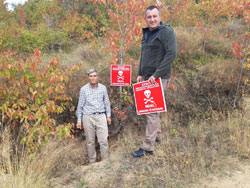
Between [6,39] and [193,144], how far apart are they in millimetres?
6617

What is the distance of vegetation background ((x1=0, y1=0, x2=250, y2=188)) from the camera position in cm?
283

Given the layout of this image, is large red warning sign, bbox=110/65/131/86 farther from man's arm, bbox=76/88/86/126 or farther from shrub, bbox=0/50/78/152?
shrub, bbox=0/50/78/152

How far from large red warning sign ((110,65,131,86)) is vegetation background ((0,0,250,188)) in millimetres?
382

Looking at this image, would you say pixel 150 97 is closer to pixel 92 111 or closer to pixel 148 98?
pixel 148 98

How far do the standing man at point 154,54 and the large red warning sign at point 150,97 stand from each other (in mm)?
95

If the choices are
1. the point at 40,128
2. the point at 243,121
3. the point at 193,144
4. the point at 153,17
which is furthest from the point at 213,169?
the point at 40,128

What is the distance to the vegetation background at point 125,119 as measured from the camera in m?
2.83

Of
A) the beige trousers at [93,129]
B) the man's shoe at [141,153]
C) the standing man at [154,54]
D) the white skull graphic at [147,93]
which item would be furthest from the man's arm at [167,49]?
the beige trousers at [93,129]

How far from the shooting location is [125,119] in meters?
4.37

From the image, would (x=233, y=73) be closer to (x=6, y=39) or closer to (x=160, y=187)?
(x=160, y=187)

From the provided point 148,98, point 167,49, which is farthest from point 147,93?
point 167,49

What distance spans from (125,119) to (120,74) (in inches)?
46.6

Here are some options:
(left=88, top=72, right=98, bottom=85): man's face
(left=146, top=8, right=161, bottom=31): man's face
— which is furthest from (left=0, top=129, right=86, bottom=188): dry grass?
(left=146, top=8, right=161, bottom=31): man's face

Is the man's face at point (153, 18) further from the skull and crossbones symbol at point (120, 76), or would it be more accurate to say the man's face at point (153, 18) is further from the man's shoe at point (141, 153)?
the man's shoe at point (141, 153)
